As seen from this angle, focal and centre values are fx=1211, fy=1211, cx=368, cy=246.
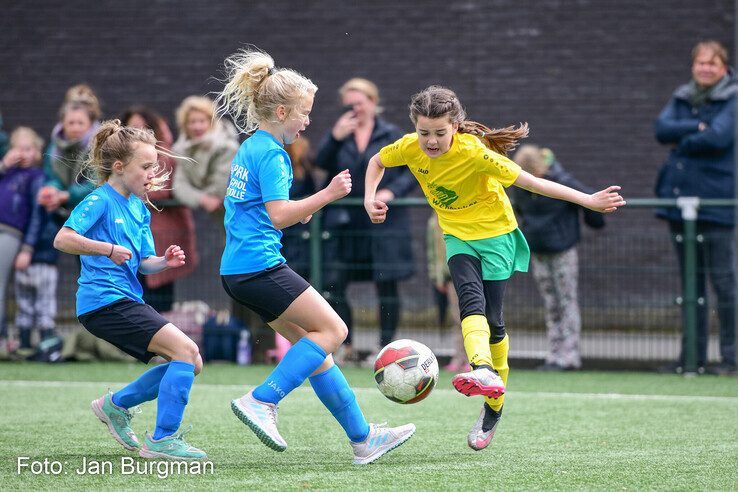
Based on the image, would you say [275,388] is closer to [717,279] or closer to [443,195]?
[443,195]

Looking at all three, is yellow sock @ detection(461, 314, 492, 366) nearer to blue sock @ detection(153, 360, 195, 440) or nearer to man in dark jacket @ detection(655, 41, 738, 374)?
blue sock @ detection(153, 360, 195, 440)

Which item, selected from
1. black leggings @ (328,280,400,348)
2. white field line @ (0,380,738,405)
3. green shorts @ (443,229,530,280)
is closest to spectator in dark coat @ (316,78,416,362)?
black leggings @ (328,280,400,348)

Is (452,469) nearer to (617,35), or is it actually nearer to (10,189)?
(10,189)

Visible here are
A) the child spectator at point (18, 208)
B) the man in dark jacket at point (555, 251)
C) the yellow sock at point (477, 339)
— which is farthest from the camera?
the child spectator at point (18, 208)

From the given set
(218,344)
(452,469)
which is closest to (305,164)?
(218,344)

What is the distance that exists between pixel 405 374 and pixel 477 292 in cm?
58

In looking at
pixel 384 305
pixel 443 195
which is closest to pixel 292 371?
pixel 443 195

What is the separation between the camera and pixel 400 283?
10.8 m

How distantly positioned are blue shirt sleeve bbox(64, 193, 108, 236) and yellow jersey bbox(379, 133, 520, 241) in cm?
154

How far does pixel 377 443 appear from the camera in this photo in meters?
5.74

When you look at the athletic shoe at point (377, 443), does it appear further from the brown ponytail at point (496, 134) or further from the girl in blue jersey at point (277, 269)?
the brown ponytail at point (496, 134)

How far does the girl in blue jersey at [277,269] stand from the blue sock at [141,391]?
0.67 m

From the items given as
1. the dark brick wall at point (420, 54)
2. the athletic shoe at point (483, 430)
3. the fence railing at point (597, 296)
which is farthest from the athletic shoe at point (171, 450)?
the dark brick wall at point (420, 54)

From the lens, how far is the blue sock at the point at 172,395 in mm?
5684
